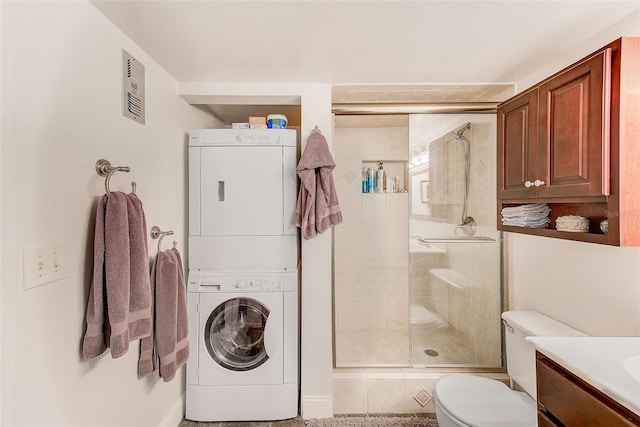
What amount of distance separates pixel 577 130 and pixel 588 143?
79 mm

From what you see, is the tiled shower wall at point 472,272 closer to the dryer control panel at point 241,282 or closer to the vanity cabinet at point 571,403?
the dryer control panel at point 241,282

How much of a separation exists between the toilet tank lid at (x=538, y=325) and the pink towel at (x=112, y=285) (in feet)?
6.38

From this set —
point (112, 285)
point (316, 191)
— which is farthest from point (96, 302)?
point (316, 191)

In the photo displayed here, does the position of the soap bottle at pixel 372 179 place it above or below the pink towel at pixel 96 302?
above

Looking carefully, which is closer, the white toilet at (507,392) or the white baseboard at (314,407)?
the white toilet at (507,392)

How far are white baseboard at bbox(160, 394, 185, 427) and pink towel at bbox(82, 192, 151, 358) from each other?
0.95m

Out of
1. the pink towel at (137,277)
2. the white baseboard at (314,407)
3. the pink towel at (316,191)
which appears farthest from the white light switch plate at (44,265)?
the white baseboard at (314,407)

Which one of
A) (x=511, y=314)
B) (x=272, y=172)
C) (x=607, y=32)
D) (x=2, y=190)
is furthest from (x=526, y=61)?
(x=2, y=190)

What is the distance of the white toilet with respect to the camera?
1494 millimetres

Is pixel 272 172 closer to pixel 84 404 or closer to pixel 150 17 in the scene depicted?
pixel 150 17

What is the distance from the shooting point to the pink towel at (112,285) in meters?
1.23

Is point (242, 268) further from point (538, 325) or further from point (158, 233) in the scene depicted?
point (538, 325)

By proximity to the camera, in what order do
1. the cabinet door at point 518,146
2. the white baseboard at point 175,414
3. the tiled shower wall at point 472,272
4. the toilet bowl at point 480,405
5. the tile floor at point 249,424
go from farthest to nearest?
the tiled shower wall at point 472,272, the tile floor at point 249,424, the white baseboard at point 175,414, the cabinet door at point 518,146, the toilet bowl at point 480,405

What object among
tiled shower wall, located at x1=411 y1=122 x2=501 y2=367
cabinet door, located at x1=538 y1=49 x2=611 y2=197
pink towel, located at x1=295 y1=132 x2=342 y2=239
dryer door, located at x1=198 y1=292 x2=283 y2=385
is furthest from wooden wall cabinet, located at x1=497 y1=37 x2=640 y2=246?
dryer door, located at x1=198 y1=292 x2=283 y2=385
